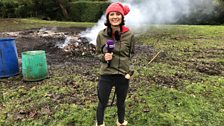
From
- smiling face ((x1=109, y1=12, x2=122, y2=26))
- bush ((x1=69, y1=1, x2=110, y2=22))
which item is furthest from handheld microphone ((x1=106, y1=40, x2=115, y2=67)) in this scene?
bush ((x1=69, y1=1, x2=110, y2=22))

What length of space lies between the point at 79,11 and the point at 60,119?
18.6 meters

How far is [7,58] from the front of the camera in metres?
5.68

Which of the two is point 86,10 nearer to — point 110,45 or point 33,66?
point 33,66

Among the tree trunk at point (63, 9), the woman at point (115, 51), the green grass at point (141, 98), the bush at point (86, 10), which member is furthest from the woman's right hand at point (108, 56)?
the tree trunk at point (63, 9)

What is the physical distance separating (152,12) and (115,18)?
11.9 meters

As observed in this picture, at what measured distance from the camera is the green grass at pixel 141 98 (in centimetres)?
395

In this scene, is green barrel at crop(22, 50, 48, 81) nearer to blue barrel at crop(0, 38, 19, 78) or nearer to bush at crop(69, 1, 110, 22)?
blue barrel at crop(0, 38, 19, 78)

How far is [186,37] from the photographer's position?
10.8 meters

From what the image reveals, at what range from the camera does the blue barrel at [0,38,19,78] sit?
18.4 ft

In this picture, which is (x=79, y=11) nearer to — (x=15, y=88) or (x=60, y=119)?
(x=15, y=88)

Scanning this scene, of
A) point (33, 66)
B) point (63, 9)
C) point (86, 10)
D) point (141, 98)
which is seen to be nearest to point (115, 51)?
point (141, 98)

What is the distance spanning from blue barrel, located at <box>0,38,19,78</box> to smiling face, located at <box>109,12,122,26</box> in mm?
3217

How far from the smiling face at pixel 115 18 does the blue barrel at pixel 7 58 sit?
3.22 meters

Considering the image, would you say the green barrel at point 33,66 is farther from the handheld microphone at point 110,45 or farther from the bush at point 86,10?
the bush at point 86,10
